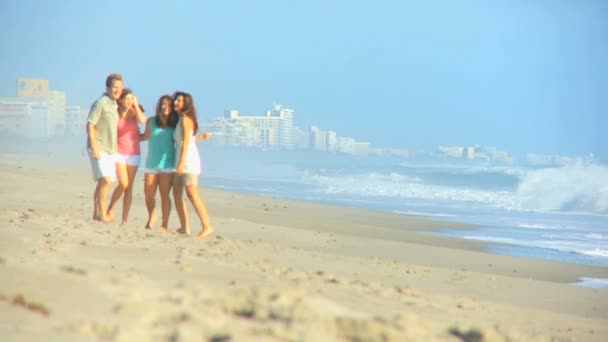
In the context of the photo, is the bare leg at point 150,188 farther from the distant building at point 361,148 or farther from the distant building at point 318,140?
the distant building at point 361,148

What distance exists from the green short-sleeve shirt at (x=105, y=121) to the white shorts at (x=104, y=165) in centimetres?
7

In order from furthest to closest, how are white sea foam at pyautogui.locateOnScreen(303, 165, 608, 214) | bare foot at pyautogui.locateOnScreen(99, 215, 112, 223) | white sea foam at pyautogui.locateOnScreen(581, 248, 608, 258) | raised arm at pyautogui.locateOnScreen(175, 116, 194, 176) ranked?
1. white sea foam at pyautogui.locateOnScreen(303, 165, 608, 214)
2. white sea foam at pyautogui.locateOnScreen(581, 248, 608, 258)
3. bare foot at pyautogui.locateOnScreen(99, 215, 112, 223)
4. raised arm at pyautogui.locateOnScreen(175, 116, 194, 176)

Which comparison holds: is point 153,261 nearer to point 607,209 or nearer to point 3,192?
point 3,192

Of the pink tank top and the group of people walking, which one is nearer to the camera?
the group of people walking

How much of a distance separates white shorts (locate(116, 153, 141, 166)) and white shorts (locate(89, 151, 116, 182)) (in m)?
0.11

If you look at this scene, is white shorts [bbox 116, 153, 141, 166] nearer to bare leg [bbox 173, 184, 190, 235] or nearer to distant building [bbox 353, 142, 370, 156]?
bare leg [bbox 173, 184, 190, 235]

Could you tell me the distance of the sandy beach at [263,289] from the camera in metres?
4.35

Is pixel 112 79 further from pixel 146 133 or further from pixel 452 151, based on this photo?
pixel 452 151

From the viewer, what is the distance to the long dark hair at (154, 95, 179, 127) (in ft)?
29.7

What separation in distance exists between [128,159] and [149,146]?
1.14 ft

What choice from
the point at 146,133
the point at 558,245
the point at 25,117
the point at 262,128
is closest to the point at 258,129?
the point at 262,128

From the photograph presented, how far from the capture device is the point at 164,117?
29.9ft

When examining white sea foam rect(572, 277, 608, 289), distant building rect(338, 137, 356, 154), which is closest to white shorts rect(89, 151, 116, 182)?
white sea foam rect(572, 277, 608, 289)

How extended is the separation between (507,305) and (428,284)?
2.65 feet
